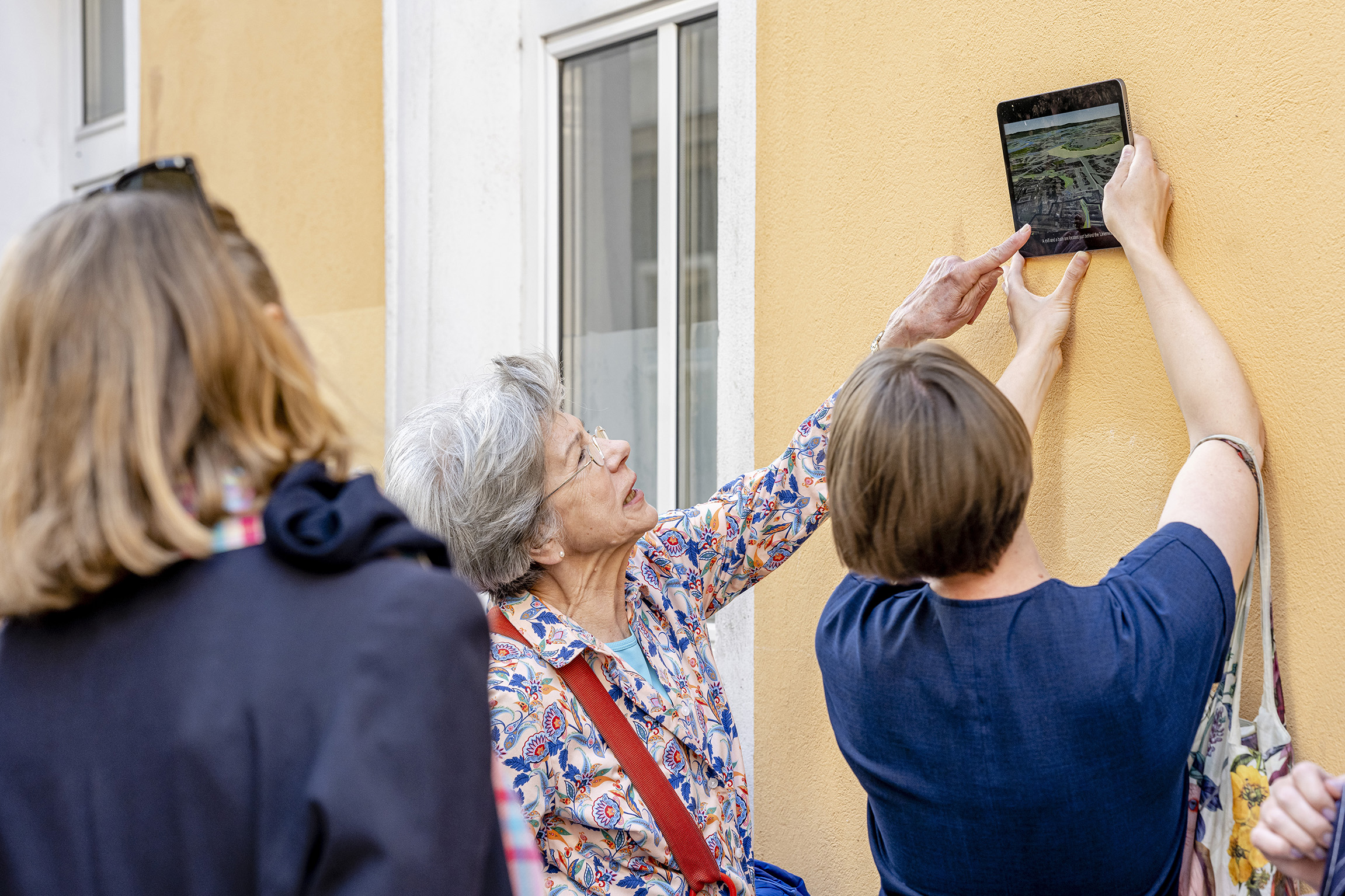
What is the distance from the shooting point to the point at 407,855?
0.97 metres

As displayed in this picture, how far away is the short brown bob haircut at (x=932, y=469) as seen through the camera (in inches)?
57.8

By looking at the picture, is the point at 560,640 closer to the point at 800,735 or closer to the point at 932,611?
the point at 932,611

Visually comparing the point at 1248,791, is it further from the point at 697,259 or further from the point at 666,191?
the point at 666,191

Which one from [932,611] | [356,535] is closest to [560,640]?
[932,611]

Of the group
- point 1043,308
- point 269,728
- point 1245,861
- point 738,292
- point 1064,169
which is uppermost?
point 1064,169

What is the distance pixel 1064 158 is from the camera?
2039mm

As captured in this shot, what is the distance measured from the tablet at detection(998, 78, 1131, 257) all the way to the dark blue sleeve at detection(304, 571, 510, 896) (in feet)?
4.80

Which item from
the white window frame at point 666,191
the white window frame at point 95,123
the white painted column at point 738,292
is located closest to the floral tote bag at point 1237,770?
the white painted column at point 738,292

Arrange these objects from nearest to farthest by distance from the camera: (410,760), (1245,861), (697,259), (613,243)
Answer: (410,760), (1245,861), (697,259), (613,243)

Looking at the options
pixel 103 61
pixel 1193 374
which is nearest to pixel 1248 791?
pixel 1193 374

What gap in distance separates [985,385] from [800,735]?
1497 millimetres

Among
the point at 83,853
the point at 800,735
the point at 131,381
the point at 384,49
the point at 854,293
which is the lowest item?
the point at 800,735

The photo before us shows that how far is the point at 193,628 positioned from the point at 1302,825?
1.21 m

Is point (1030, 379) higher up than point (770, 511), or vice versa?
point (1030, 379)
